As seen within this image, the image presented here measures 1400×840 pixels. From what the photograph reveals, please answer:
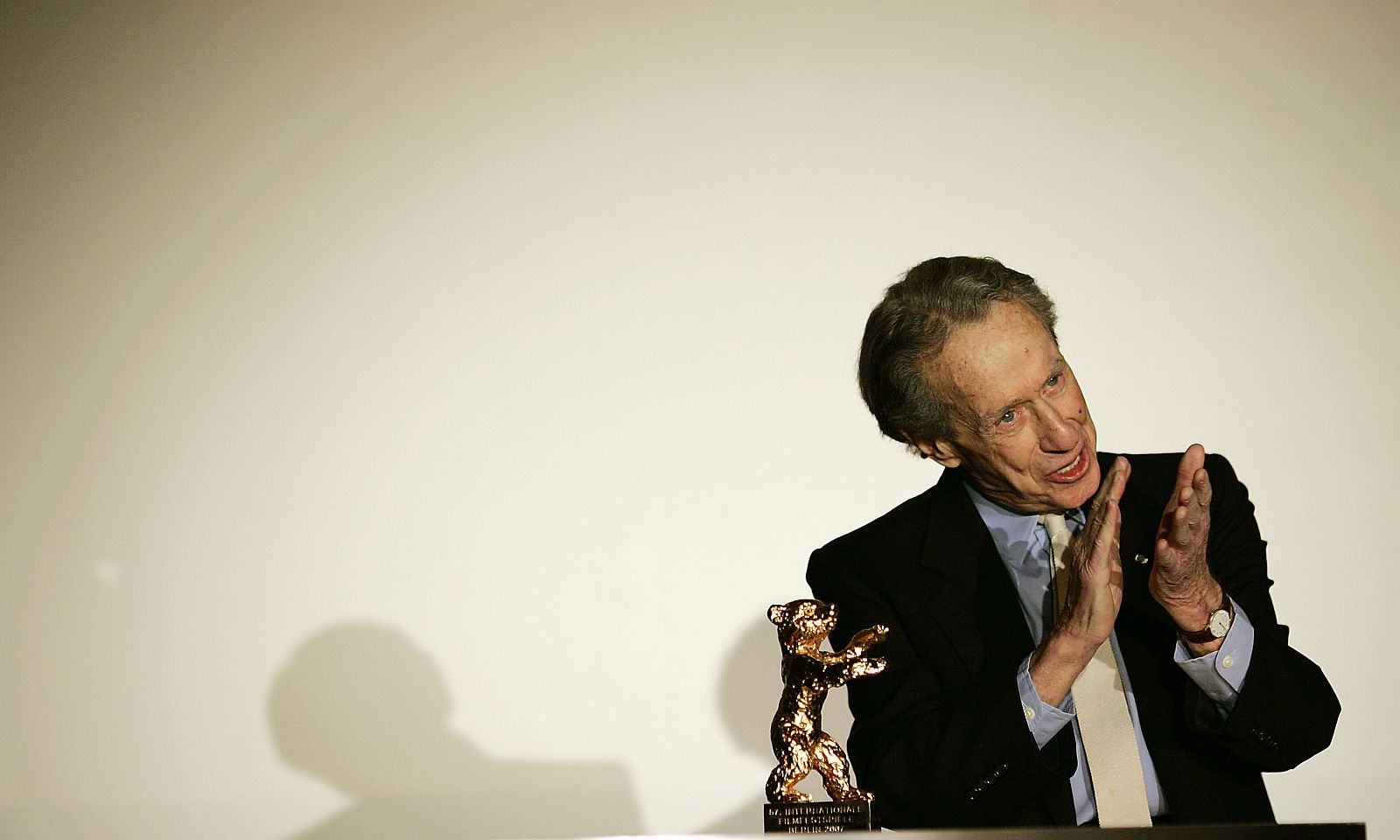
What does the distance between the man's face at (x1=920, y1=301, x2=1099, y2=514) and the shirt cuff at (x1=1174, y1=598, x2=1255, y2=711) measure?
1.14 feet

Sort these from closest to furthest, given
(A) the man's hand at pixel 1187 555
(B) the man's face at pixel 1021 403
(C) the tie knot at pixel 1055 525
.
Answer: (A) the man's hand at pixel 1187 555, (B) the man's face at pixel 1021 403, (C) the tie knot at pixel 1055 525

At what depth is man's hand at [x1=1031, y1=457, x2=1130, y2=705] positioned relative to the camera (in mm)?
1882

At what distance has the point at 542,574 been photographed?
10.3ft

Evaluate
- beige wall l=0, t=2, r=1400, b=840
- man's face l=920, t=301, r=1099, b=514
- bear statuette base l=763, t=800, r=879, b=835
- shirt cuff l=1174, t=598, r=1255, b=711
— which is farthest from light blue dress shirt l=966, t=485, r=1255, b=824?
beige wall l=0, t=2, r=1400, b=840

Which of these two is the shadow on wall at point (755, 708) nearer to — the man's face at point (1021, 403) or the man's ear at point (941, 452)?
the man's ear at point (941, 452)

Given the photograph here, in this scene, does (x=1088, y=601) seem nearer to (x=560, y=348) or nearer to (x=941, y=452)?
(x=941, y=452)

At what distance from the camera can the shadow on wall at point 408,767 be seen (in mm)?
A: 3057

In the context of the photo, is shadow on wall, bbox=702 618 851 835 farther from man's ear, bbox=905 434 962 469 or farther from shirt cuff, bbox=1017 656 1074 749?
shirt cuff, bbox=1017 656 1074 749

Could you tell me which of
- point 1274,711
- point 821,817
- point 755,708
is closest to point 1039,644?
point 1274,711

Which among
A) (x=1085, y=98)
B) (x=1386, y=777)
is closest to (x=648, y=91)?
(x=1085, y=98)

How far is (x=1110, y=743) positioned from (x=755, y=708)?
1.19 metres

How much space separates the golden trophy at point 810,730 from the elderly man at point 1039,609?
19cm

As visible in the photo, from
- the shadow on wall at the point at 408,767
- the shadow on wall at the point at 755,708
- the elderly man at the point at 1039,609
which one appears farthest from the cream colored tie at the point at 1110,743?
the shadow on wall at the point at 408,767

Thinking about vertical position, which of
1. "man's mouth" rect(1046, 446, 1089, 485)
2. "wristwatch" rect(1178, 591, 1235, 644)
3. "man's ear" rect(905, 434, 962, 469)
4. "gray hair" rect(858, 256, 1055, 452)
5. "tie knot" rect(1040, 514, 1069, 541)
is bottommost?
"wristwatch" rect(1178, 591, 1235, 644)
